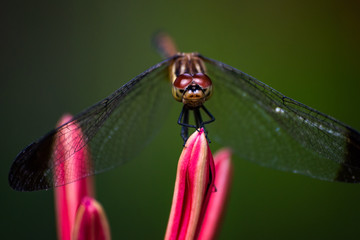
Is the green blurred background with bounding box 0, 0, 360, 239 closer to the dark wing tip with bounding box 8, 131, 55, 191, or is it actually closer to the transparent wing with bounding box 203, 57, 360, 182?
the transparent wing with bounding box 203, 57, 360, 182

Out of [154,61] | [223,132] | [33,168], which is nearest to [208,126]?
[223,132]

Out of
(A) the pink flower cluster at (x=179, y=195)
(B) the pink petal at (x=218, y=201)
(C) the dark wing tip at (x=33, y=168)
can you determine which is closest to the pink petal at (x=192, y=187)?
(A) the pink flower cluster at (x=179, y=195)

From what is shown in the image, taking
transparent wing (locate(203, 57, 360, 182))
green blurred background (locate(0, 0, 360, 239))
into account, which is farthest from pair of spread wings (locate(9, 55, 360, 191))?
green blurred background (locate(0, 0, 360, 239))

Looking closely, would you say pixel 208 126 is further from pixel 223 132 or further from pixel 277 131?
pixel 277 131

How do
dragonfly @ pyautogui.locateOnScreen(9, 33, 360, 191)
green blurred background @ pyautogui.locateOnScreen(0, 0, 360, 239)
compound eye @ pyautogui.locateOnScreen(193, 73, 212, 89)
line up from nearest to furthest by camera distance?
dragonfly @ pyautogui.locateOnScreen(9, 33, 360, 191)
compound eye @ pyautogui.locateOnScreen(193, 73, 212, 89)
green blurred background @ pyautogui.locateOnScreen(0, 0, 360, 239)

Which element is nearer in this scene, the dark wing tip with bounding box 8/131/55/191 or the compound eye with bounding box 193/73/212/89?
the dark wing tip with bounding box 8/131/55/191

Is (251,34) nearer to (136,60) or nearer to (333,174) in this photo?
(136,60)

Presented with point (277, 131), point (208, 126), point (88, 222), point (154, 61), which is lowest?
point (88, 222)

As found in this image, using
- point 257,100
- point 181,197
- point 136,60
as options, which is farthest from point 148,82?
point 136,60
